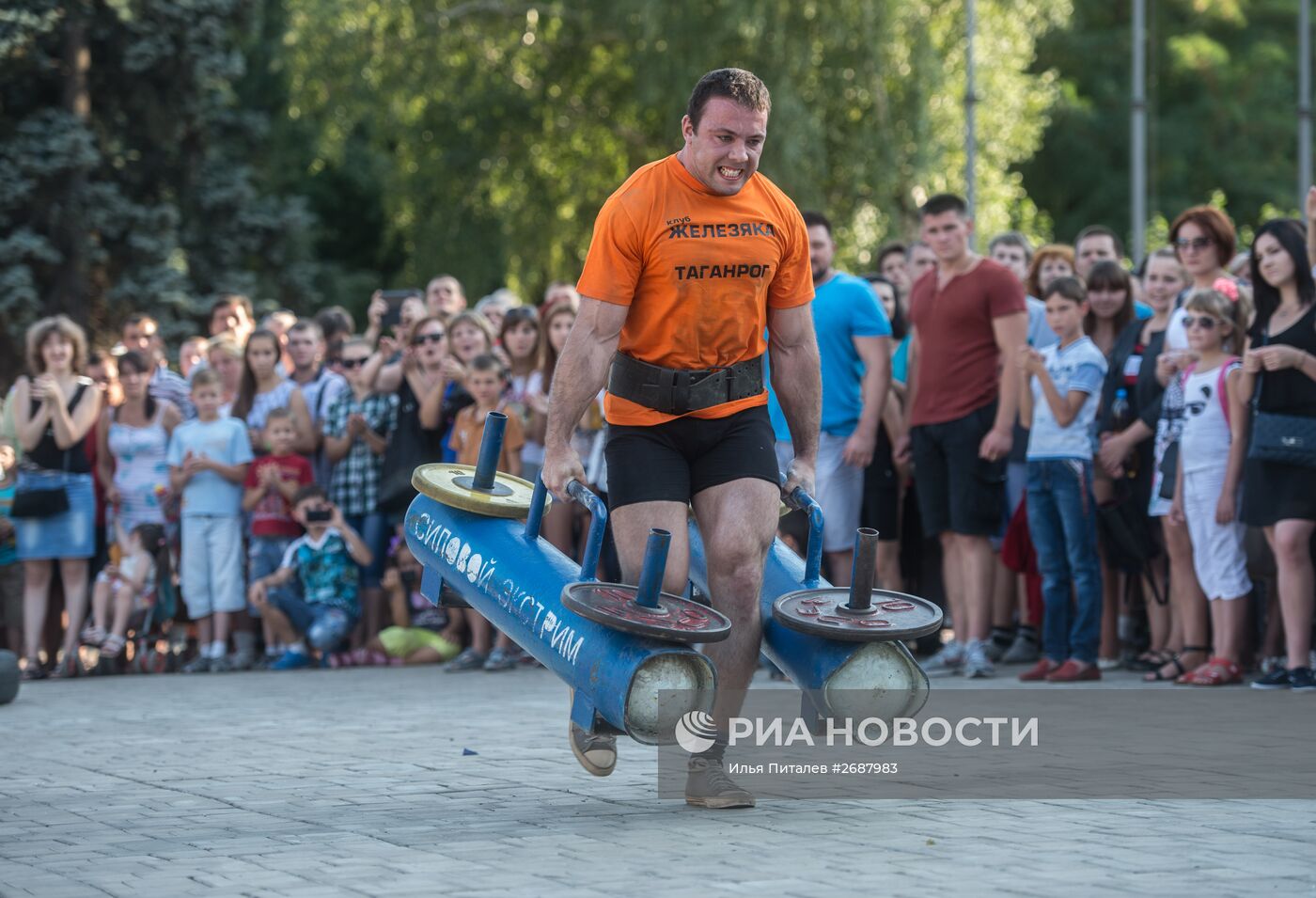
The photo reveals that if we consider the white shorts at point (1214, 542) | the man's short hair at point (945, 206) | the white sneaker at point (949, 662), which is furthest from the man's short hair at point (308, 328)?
the white shorts at point (1214, 542)

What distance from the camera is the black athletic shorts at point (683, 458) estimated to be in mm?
6027

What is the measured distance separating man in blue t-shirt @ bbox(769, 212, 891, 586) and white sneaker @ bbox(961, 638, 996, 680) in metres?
0.95

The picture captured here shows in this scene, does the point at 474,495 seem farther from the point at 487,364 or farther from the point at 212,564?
the point at 212,564

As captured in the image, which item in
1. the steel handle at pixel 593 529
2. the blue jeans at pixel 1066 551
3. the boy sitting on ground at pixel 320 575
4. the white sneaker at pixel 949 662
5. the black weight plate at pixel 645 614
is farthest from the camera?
the boy sitting on ground at pixel 320 575

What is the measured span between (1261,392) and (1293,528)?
0.69m

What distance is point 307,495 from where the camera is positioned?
12.5m

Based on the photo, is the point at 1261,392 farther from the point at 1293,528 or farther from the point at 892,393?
the point at 892,393

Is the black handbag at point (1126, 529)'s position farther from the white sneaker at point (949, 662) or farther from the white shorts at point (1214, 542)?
the white sneaker at point (949, 662)

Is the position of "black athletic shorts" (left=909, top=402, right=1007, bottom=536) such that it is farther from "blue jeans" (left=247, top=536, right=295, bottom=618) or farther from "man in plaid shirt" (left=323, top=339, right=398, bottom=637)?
"blue jeans" (left=247, top=536, right=295, bottom=618)

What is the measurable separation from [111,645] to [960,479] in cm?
577

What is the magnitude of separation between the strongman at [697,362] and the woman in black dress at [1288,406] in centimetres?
404

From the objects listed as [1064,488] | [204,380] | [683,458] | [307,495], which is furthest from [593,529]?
[204,380]

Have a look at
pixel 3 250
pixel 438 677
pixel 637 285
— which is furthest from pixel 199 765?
pixel 3 250

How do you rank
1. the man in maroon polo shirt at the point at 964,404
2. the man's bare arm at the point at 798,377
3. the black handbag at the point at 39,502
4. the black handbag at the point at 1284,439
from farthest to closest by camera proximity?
the black handbag at the point at 39,502 < the man in maroon polo shirt at the point at 964,404 < the black handbag at the point at 1284,439 < the man's bare arm at the point at 798,377
